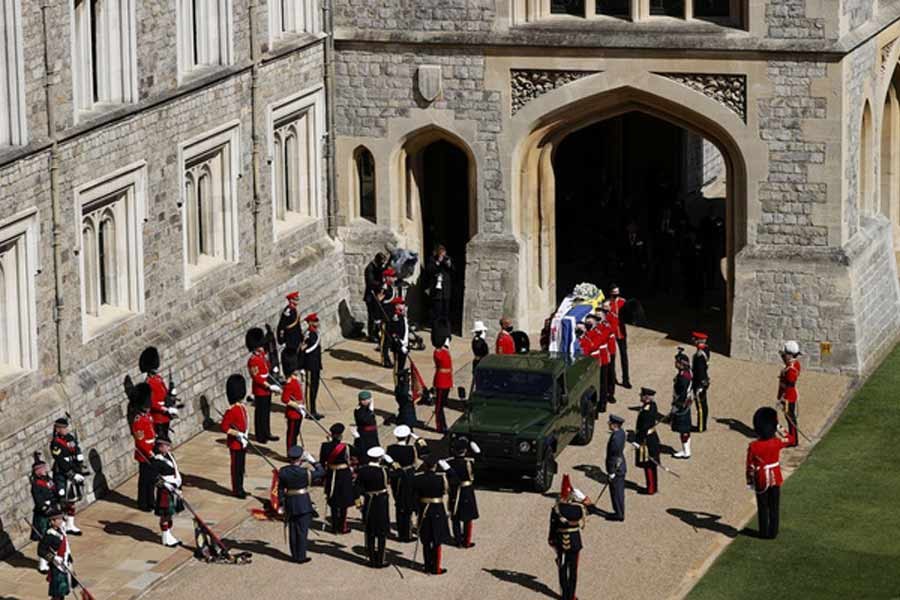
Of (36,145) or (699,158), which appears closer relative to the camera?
(36,145)

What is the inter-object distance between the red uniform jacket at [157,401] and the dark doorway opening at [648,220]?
36.7 feet

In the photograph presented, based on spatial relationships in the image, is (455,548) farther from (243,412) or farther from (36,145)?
(36,145)

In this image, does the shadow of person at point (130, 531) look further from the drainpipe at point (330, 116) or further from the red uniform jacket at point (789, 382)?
the drainpipe at point (330, 116)

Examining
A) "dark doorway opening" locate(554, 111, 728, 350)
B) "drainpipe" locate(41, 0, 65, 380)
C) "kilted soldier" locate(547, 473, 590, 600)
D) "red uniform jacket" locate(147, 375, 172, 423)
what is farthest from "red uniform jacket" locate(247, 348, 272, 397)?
"dark doorway opening" locate(554, 111, 728, 350)

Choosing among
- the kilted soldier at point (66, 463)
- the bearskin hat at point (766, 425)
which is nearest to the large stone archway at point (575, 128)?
the bearskin hat at point (766, 425)

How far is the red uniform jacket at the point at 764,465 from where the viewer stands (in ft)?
101

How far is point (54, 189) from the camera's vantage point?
1236 inches

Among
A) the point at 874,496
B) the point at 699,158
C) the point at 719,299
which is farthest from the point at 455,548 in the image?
the point at 699,158

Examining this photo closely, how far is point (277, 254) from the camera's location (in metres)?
38.5

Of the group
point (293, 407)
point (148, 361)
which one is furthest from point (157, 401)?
point (293, 407)

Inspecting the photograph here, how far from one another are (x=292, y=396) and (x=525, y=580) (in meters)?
5.69

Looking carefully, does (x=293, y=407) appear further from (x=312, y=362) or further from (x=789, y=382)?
(x=789, y=382)

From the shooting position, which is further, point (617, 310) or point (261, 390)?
point (617, 310)

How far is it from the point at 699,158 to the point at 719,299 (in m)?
9.09
